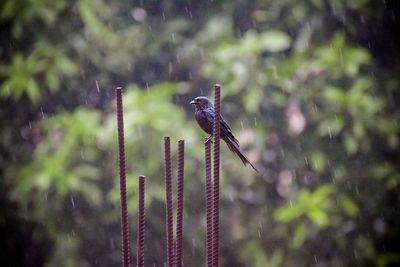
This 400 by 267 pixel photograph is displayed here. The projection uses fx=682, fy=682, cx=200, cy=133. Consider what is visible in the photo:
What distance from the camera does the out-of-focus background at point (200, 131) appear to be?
416cm

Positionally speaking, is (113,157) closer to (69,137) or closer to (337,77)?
(69,137)

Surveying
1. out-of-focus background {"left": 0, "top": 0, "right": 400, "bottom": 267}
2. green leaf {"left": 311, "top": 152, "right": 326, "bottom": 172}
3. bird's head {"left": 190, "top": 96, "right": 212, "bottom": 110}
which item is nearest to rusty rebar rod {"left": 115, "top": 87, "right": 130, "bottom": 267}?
bird's head {"left": 190, "top": 96, "right": 212, "bottom": 110}

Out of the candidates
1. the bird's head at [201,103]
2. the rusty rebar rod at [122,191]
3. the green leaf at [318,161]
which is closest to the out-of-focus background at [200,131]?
the green leaf at [318,161]

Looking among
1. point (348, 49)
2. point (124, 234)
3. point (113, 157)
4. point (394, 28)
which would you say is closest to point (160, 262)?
point (113, 157)

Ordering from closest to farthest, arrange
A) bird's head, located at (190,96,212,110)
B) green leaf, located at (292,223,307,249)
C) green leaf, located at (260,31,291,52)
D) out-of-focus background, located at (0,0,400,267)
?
bird's head, located at (190,96,212,110)
green leaf, located at (260,31,291,52)
out-of-focus background, located at (0,0,400,267)
green leaf, located at (292,223,307,249)

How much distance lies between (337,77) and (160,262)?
1743 mm

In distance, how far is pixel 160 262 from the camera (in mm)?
4723

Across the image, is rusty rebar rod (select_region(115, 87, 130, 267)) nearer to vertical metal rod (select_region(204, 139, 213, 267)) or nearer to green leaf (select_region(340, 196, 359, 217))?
vertical metal rod (select_region(204, 139, 213, 267))

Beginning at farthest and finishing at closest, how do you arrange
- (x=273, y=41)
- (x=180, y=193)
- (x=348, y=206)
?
(x=348, y=206) → (x=273, y=41) → (x=180, y=193)

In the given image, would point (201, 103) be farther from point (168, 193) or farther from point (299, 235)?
point (299, 235)

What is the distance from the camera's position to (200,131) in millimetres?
4320

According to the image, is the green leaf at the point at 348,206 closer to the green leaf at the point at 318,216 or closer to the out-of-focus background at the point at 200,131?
the out-of-focus background at the point at 200,131

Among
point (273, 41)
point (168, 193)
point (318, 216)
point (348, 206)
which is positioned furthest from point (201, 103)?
point (348, 206)

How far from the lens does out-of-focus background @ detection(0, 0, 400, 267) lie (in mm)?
4156
